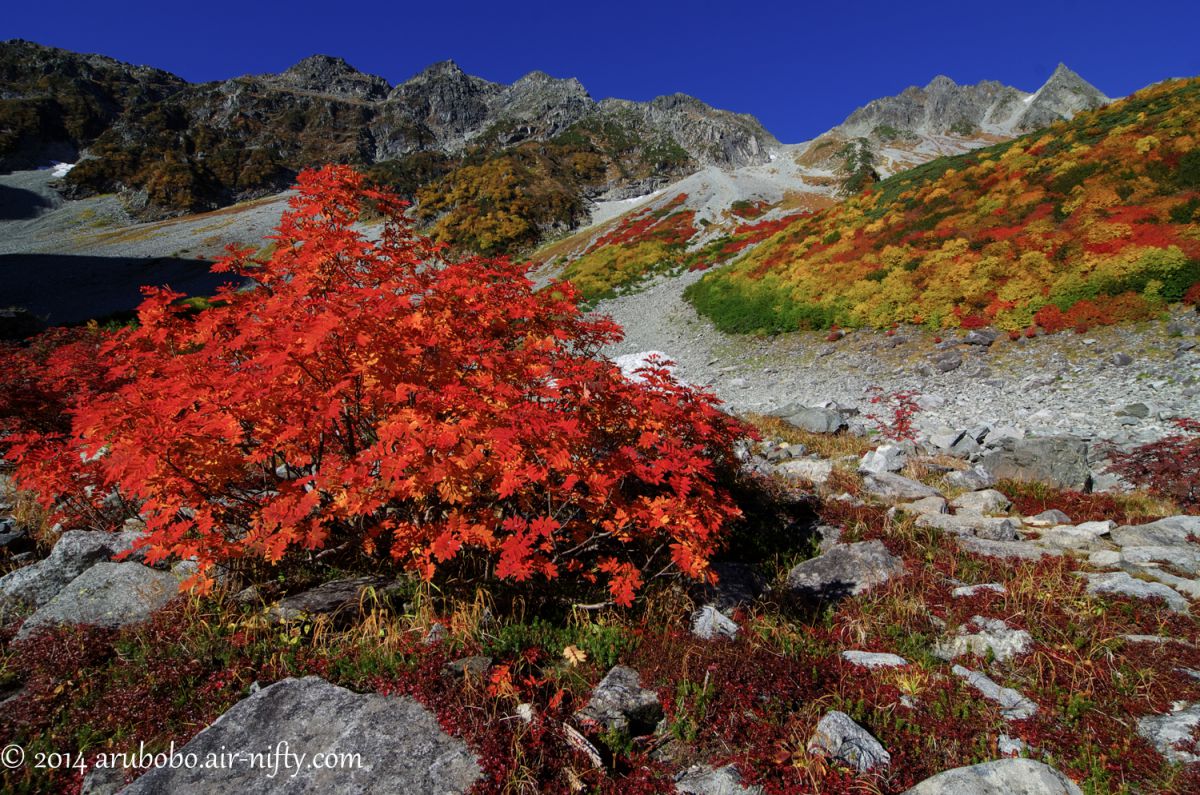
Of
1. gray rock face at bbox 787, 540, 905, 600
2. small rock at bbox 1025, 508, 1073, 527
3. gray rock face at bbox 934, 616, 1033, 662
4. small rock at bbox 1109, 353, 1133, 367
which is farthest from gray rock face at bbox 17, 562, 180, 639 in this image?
small rock at bbox 1109, 353, 1133, 367

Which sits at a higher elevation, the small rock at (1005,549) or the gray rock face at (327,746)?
the gray rock face at (327,746)

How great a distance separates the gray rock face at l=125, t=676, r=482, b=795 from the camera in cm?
289

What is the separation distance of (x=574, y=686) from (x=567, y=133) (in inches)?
4756

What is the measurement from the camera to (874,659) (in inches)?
162

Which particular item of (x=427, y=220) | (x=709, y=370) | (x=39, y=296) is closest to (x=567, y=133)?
(x=427, y=220)

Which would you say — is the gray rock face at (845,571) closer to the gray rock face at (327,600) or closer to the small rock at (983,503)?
the small rock at (983,503)

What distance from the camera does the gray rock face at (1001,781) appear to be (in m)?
2.70

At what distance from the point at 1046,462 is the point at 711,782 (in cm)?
865

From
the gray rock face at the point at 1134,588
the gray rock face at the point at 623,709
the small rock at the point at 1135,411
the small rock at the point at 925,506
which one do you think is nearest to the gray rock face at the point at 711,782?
the gray rock face at the point at 623,709

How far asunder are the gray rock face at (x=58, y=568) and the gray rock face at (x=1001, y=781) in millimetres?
7276

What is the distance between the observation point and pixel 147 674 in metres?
3.73

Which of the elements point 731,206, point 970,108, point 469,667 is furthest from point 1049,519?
point 970,108

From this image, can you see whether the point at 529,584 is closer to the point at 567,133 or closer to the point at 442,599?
the point at 442,599

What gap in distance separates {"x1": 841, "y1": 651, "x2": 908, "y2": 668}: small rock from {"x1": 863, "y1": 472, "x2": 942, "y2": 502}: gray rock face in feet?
13.9
